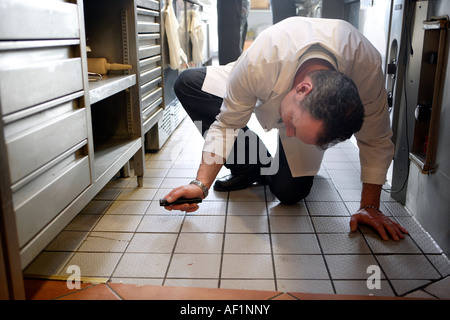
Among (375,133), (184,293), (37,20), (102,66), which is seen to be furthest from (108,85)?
(375,133)

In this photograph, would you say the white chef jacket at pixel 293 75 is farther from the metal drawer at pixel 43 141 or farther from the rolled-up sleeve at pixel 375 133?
the metal drawer at pixel 43 141

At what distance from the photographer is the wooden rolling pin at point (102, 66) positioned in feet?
5.99

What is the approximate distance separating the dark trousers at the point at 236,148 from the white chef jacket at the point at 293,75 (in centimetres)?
31

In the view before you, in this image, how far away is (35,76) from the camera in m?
0.99

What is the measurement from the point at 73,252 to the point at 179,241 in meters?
0.34

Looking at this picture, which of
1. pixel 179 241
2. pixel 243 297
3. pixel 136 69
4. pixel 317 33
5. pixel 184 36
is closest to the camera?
pixel 243 297

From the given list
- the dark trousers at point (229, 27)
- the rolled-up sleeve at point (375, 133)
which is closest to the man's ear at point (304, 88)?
the rolled-up sleeve at point (375, 133)

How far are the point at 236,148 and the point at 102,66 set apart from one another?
0.68m

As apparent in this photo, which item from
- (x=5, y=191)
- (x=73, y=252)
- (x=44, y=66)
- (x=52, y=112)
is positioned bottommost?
(x=73, y=252)

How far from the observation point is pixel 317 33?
1359 millimetres
